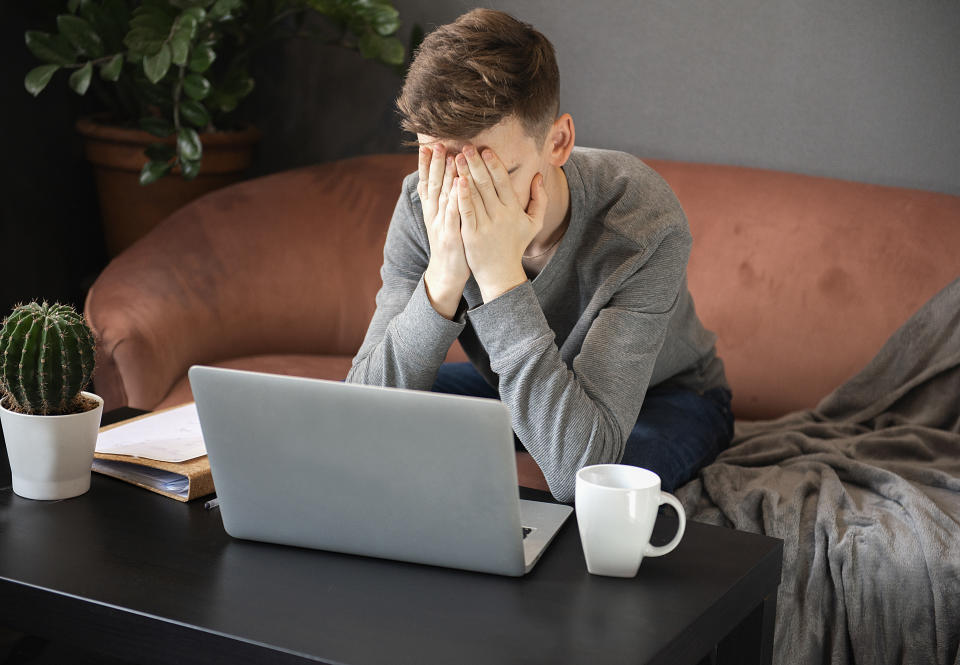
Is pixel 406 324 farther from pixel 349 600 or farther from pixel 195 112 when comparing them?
pixel 195 112

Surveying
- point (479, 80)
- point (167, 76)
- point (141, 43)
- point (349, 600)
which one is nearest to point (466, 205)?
point (479, 80)

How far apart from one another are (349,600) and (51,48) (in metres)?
1.80

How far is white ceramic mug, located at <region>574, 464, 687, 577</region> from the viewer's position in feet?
3.01

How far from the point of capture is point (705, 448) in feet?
5.02

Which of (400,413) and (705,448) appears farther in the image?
(705,448)

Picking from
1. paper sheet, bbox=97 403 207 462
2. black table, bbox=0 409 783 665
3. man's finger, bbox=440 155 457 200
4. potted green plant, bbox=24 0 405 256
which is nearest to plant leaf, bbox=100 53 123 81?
potted green plant, bbox=24 0 405 256

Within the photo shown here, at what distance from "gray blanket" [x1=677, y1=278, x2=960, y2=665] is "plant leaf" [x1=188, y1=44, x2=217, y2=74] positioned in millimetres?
1333

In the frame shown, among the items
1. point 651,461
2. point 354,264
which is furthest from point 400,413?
point 354,264

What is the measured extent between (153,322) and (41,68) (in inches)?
26.9

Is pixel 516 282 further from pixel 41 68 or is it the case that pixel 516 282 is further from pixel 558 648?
pixel 41 68

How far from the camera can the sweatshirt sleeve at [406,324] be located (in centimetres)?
129

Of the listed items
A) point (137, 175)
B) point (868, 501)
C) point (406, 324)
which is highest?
point (406, 324)

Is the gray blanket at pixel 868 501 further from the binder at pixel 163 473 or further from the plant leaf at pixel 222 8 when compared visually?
the plant leaf at pixel 222 8

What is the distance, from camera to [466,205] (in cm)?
123
